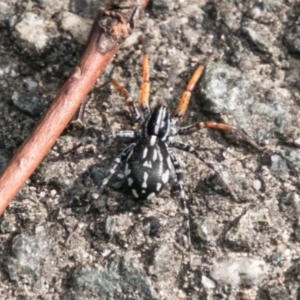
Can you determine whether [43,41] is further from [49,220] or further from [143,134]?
[49,220]

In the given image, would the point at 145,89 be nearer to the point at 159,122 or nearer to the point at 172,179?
the point at 159,122

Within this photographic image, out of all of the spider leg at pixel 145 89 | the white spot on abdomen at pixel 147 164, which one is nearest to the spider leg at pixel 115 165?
the white spot on abdomen at pixel 147 164

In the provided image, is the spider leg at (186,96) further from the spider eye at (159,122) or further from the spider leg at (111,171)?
the spider leg at (111,171)

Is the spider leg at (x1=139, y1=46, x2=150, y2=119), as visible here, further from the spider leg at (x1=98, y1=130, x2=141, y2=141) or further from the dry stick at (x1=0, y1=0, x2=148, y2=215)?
the dry stick at (x1=0, y1=0, x2=148, y2=215)

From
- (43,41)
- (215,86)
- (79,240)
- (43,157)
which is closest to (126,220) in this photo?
(79,240)

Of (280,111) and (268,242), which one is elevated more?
(280,111)

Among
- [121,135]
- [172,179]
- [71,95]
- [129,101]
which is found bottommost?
[172,179]

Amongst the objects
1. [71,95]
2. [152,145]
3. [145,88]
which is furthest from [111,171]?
[145,88]
